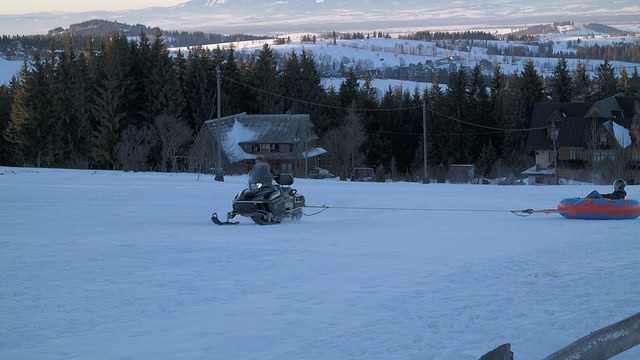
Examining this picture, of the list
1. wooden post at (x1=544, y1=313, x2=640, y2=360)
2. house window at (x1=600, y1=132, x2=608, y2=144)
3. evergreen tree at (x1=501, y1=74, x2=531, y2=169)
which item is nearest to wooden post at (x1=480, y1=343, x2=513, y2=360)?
wooden post at (x1=544, y1=313, x2=640, y2=360)

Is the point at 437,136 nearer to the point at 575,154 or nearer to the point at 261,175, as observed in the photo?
the point at 575,154

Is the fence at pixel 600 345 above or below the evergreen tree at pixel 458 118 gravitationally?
below

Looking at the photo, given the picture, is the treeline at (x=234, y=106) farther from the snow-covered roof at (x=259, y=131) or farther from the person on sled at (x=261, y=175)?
the person on sled at (x=261, y=175)

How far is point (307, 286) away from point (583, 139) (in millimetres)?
61319

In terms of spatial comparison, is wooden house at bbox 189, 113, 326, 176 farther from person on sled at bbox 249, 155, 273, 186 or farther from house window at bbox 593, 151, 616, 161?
person on sled at bbox 249, 155, 273, 186

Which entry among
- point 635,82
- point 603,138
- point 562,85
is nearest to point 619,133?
point 603,138

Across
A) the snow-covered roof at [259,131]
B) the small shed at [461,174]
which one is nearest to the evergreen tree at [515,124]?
the small shed at [461,174]

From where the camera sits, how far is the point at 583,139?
6512 centimetres

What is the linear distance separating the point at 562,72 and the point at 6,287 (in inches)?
3319

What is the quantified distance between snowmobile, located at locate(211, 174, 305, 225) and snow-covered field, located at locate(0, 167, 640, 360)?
18.6 inches

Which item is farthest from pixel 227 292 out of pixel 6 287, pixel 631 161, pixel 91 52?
pixel 91 52

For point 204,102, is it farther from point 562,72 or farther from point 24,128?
point 562,72

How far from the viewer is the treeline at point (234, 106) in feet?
226

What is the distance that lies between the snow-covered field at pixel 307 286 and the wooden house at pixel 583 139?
45.6m
